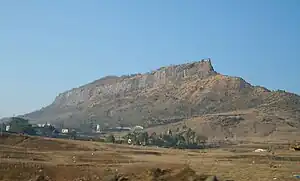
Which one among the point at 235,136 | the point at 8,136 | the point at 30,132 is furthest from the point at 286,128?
the point at 8,136

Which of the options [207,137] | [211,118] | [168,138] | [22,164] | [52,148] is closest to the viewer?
[22,164]

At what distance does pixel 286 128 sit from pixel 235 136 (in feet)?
57.2

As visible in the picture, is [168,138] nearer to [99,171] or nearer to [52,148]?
[52,148]

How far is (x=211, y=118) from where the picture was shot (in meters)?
188

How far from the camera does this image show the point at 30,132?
115000 millimetres

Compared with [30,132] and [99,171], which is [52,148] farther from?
[30,132]

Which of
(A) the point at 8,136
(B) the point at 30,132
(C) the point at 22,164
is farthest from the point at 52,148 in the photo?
(B) the point at 30,132

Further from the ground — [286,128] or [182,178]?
[286,128]

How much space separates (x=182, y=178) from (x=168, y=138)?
95051 millimetres

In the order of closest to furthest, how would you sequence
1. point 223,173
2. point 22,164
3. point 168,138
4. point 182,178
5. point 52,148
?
point 182,178
point 223,173
point 22,164
point 52,148
point 168,138

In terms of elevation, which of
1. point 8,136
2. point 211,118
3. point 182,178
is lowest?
point 182,178

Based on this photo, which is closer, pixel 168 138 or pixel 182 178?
pixel 182 178

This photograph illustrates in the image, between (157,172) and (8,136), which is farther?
(8,136)

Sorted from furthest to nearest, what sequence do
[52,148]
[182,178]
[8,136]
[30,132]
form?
[30,132], [8,136], [52,148], [182,178]
